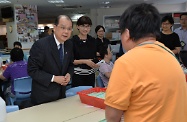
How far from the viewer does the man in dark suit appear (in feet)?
6.01

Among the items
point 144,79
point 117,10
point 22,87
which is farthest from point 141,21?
point 117,10

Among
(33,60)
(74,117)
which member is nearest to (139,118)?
(74,117)

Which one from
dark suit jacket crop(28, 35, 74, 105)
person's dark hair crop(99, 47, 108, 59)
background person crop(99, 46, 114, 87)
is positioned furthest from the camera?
person's dark hair crop(99, 47, 108, 59)

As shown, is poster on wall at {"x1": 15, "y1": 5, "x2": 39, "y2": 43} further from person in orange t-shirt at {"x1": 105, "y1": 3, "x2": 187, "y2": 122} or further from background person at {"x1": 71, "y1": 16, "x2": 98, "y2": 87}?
person in orange t-shirt at {"x1": 105, "y1": 3, "x2": 187, "y2": 122}

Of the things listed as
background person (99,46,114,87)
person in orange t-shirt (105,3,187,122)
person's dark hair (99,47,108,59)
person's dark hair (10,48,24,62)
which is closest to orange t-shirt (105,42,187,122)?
person in orange t-shirt (105,3,187,122)

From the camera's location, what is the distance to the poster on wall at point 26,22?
28.0 feet

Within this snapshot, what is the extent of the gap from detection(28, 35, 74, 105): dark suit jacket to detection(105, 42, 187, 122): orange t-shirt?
1108 mm

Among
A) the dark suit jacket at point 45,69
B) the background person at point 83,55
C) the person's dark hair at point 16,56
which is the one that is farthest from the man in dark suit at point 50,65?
the person's dark hair at point 16,56

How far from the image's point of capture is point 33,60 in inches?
72.7

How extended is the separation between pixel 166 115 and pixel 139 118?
11cm

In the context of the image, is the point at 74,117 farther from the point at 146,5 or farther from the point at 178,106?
the point at 146,5

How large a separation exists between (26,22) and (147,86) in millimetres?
8678

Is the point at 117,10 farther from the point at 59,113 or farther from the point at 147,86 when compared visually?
the point at 147,86

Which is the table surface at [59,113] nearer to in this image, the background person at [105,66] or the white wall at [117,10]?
the background person at [105,66]
